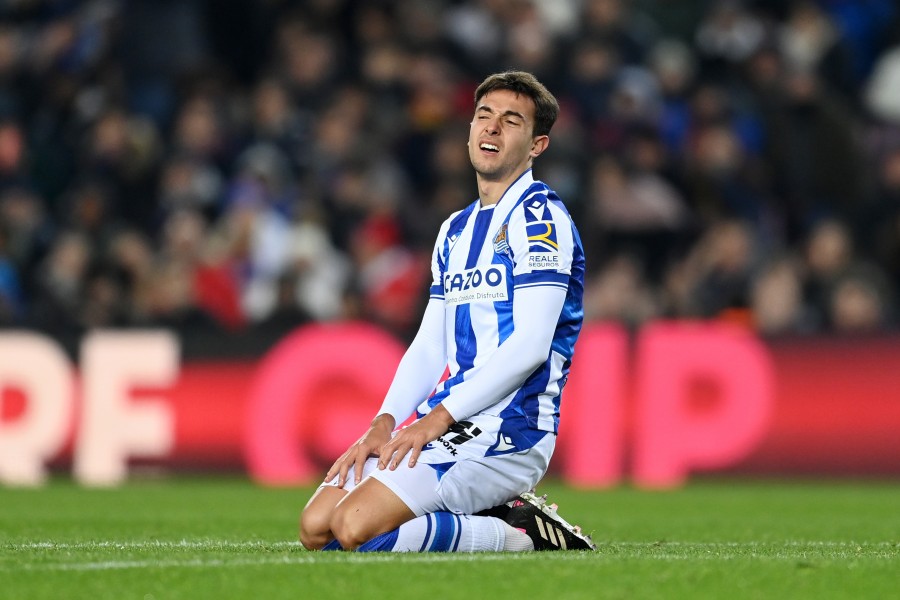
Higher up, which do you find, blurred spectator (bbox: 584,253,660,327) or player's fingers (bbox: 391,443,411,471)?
blurred spectator (bbox: 584,253,660,327)

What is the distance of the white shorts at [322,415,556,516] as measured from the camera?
5.96 meters

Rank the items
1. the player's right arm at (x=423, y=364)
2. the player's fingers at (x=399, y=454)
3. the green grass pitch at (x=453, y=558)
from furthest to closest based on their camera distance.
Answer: the player's right arm at (x=423, y=364), the player's fingers at (x=399, y=454), the green grass pitch at (x=453, y=558)

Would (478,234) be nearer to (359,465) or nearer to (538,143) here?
(538,143)

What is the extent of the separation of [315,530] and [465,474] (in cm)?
62

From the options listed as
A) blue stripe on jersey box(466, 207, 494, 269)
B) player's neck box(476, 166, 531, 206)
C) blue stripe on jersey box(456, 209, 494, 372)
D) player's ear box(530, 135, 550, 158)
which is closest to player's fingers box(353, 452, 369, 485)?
blue stripe on jersey box(456, 209, 494, 372)

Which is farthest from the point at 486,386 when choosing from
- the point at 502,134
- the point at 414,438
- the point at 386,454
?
the point at 502,134

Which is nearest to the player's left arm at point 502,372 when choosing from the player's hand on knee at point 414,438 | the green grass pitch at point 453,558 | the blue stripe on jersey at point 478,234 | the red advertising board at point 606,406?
the player's hand on knee at point 414,438

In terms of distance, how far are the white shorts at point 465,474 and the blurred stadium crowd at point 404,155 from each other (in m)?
6.86

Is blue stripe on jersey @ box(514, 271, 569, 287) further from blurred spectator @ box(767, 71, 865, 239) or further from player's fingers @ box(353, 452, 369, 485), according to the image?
blurred spectator @ box(767, 71, 865, 239)

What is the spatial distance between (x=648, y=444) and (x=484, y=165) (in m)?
6.57

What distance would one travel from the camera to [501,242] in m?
6.25

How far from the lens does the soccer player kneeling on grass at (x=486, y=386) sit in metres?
5.94

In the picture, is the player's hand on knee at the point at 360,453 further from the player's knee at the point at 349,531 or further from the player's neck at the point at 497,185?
the player's neck at the point at 497,185

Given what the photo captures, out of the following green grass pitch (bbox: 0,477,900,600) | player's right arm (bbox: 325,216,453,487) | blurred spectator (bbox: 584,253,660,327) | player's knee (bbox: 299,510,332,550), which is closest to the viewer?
green grass pitch (bbox: 0,477,900,600)
